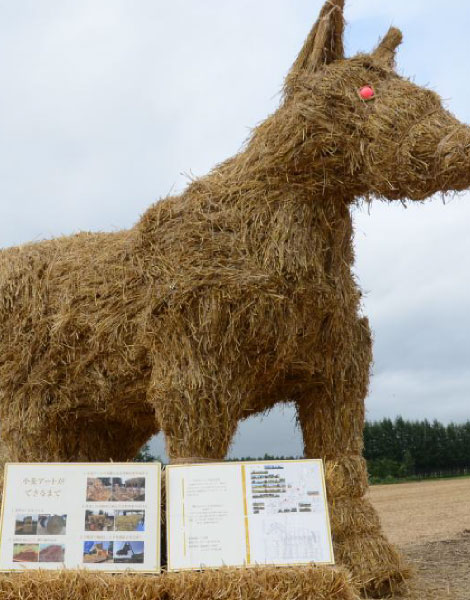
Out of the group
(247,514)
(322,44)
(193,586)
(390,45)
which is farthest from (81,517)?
(390,45)

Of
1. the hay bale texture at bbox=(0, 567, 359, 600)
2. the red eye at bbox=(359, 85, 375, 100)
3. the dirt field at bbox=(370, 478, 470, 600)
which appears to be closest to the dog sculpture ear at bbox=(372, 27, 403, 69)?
the red eye at bbox=(359, 85, 375, 100)

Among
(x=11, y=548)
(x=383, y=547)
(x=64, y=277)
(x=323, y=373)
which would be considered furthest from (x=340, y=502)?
(x=64, y=277)

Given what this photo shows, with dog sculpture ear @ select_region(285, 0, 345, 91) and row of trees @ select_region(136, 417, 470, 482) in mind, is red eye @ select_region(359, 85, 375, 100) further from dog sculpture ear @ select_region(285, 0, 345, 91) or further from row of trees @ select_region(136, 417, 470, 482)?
row of trees @ select_region(136, 417, 470, 482)

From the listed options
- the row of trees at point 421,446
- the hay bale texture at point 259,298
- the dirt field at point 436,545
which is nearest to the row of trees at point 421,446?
the row of trees at point 421,446

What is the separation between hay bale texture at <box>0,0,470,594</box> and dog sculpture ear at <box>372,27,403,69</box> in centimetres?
2

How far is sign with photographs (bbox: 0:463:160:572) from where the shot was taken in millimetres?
3799

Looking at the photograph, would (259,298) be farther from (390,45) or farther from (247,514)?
(390,45)

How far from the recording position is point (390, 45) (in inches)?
201

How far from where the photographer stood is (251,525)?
150 inches

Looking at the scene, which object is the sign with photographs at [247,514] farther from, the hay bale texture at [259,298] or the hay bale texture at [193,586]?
the hay bale texture at [259,298]

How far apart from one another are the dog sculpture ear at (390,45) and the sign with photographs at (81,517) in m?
3.13

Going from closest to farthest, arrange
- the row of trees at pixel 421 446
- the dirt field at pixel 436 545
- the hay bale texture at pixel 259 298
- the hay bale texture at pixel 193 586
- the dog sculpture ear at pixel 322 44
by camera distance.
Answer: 1. the hay bale texture at pixel 193 586
2. the hay bale texture at pixel 259 298
3. the dog sculpture ear at pixel 322 44
4. the dirt field at pixel 436 545
5. the row of trees at pixel 421 446

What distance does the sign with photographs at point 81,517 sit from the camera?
12.5 feet

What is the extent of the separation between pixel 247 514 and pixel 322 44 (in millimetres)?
2922
